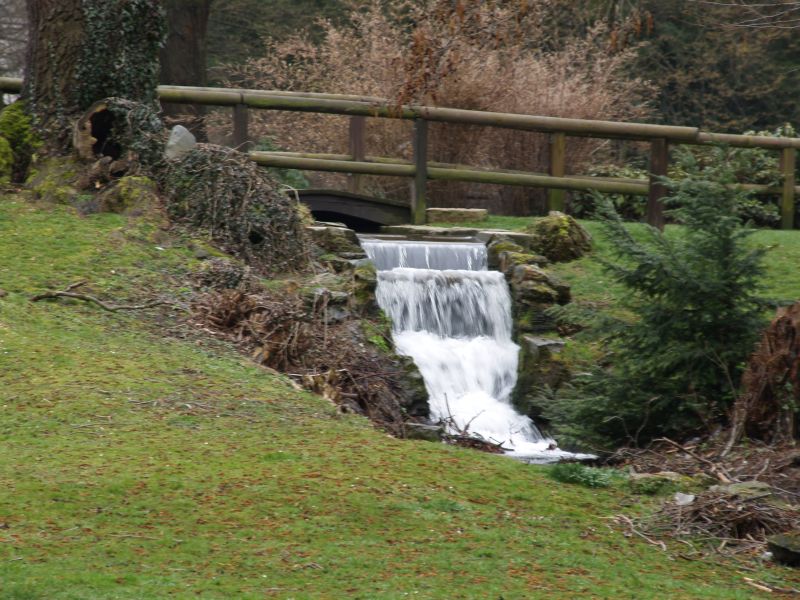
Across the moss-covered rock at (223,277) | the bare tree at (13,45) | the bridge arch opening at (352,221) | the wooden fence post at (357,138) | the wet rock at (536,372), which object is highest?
the bare tree at (13,45)

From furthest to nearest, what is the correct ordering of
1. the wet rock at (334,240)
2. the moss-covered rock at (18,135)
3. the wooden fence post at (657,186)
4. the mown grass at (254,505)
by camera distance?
1. the wooden fence post at (657,186)
2. the wet rock at (334,240)
3. the moss-covered rock at (18,135)
4. the mown grass at (254,505)

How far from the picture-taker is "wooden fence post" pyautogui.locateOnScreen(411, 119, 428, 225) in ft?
59.2

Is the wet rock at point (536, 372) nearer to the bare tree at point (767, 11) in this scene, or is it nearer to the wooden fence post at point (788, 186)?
the bare tree at point (767, 11)

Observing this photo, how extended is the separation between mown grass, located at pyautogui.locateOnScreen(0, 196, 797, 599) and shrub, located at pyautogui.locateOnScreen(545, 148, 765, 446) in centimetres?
287

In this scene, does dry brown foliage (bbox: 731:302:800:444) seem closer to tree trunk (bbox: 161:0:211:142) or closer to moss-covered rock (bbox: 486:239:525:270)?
moss-covered rock (bbox: 486:239:525:270)

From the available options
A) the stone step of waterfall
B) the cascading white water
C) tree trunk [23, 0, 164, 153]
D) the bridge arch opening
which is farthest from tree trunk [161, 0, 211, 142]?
the cascading white water

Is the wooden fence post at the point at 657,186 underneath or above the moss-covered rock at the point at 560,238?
above

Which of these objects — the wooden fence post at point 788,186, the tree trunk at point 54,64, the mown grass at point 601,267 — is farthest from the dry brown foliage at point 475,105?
the tree trunk at point 54,64

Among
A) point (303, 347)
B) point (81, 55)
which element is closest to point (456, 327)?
point (303, 347)

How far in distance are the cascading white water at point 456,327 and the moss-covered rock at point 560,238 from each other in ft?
2.97

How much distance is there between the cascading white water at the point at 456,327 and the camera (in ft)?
A: 48.1

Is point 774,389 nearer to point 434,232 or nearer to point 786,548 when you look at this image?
point 786,548

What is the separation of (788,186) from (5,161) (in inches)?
445

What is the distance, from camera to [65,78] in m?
15.5
